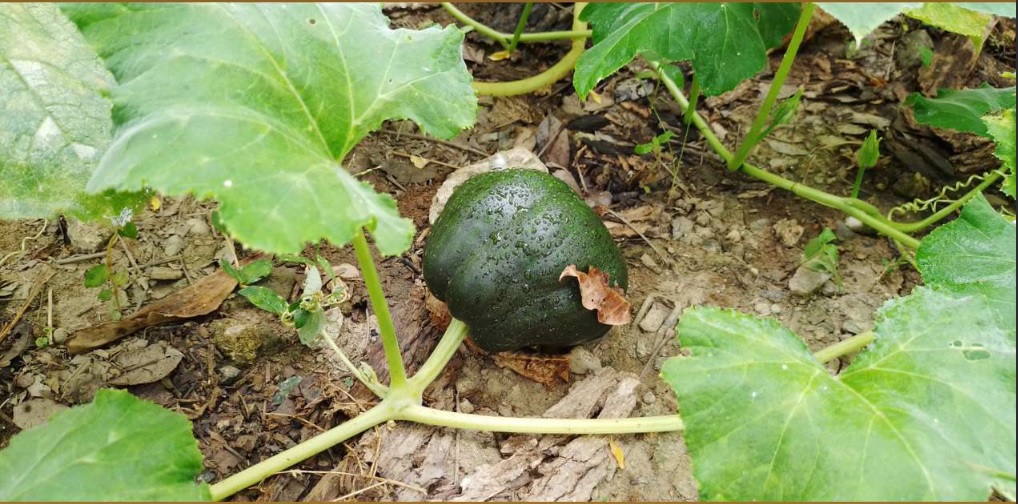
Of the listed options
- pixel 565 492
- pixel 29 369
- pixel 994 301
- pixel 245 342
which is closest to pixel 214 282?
pixel 245 342

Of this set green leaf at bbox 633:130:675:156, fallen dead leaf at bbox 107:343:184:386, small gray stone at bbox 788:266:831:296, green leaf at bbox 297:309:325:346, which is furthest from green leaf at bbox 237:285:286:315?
small gray stone at bbox 788:266:831:296

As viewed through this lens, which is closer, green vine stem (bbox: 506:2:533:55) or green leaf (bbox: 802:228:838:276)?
green leaf (bbox: 802:228:838:276)

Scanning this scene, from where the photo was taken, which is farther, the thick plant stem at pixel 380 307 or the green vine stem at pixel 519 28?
the green vine stem at pixel 519 28

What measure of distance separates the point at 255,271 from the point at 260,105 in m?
0.95

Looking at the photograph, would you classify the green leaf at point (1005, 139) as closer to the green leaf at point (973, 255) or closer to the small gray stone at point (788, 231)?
the green leaf at point (973, 255)

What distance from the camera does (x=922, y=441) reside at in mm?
1678

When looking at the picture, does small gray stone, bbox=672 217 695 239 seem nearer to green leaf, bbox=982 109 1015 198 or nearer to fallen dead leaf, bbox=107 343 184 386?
green leaf, bbox=982 109 1015 198

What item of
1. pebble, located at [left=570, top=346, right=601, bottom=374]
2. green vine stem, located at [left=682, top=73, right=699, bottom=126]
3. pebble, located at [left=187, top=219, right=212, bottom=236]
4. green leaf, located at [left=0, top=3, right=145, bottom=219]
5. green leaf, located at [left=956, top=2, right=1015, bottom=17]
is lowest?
pebble, located at [left=570, top=346, right=601, bottom=374]

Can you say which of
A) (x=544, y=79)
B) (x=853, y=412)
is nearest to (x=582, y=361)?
(x=853, y=412)

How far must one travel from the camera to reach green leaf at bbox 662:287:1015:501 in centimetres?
167

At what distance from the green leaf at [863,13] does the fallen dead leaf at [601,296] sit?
1023 millimetres

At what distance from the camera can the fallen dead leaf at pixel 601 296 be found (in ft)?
7.84

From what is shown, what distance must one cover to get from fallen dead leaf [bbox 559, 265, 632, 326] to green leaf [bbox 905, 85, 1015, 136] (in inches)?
57.3

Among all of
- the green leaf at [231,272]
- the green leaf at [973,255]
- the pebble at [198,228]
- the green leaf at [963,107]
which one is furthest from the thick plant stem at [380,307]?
the green leaf at [963,107]
